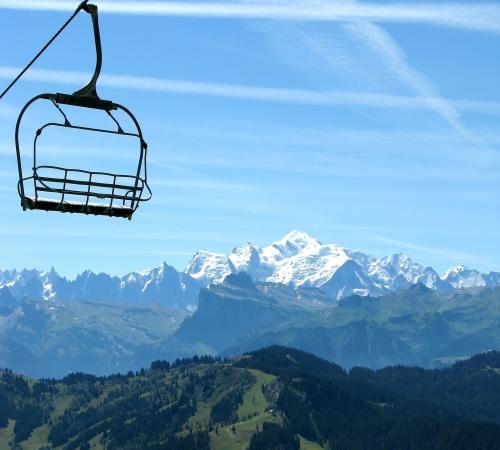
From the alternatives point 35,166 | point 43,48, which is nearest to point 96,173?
point 35,166

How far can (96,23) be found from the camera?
516 inches

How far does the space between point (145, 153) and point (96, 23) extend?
2.51m

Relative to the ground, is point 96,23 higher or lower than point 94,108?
higher

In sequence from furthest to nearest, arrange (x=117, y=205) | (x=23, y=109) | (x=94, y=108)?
(x=117, y=205), (x=94, y=108), (x=23, y=109)

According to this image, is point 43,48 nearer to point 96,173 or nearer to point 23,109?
point 23,109

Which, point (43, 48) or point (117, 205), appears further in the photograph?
point (117, 205)

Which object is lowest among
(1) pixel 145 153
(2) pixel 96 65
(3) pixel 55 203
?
(3) pixel 55 203

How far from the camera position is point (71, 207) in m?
14.4

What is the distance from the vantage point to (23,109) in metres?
13.1

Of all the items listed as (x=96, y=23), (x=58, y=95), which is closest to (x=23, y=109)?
(x=58, y=95)

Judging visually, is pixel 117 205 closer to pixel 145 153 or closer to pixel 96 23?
pixel 145 153

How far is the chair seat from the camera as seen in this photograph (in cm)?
1418

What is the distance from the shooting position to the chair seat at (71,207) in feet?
46.5

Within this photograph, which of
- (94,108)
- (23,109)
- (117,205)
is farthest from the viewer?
(117,205)
